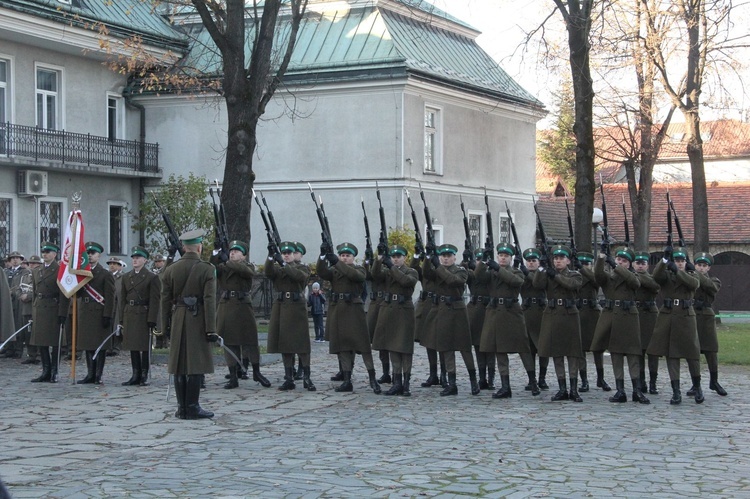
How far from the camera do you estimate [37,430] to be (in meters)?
10.9

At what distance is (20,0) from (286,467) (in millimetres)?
22006

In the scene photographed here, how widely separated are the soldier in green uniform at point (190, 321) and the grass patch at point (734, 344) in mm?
10938

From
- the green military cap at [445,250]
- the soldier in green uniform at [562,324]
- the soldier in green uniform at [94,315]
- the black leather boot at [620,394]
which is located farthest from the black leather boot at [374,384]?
the soldier in green uniform at [94,315]

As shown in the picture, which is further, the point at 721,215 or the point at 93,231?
the point at 721,215

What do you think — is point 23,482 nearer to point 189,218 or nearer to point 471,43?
point 189,218

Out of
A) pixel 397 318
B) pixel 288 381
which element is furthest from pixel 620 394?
pixel 288 381

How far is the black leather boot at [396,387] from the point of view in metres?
14.0

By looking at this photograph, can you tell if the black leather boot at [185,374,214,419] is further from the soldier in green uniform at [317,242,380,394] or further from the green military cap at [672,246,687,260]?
the green military cap at [672,246,687,260]

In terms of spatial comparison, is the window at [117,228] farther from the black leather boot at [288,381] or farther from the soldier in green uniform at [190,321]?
the soldier in green uniform at [190,321]

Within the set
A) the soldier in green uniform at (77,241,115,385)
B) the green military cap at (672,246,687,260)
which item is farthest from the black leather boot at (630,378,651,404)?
the soldier in green uniform at (77,241,115,385)

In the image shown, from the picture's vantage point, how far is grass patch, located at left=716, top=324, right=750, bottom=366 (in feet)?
64.1

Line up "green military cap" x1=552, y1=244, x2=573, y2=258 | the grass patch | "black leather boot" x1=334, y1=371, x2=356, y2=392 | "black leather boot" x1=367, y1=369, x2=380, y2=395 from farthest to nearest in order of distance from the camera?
the grass patch < "black leather boot" x1=334, y1=371, x2=356, y2=392 < "black leather boot" x1=367, y1=369, x2=380, y2=395 < "green military cap" x1=552, y1=244, x2=573, y2=258

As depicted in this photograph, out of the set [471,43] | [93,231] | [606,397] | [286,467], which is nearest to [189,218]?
[93,231]

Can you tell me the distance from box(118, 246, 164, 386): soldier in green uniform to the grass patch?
33.7 ft
